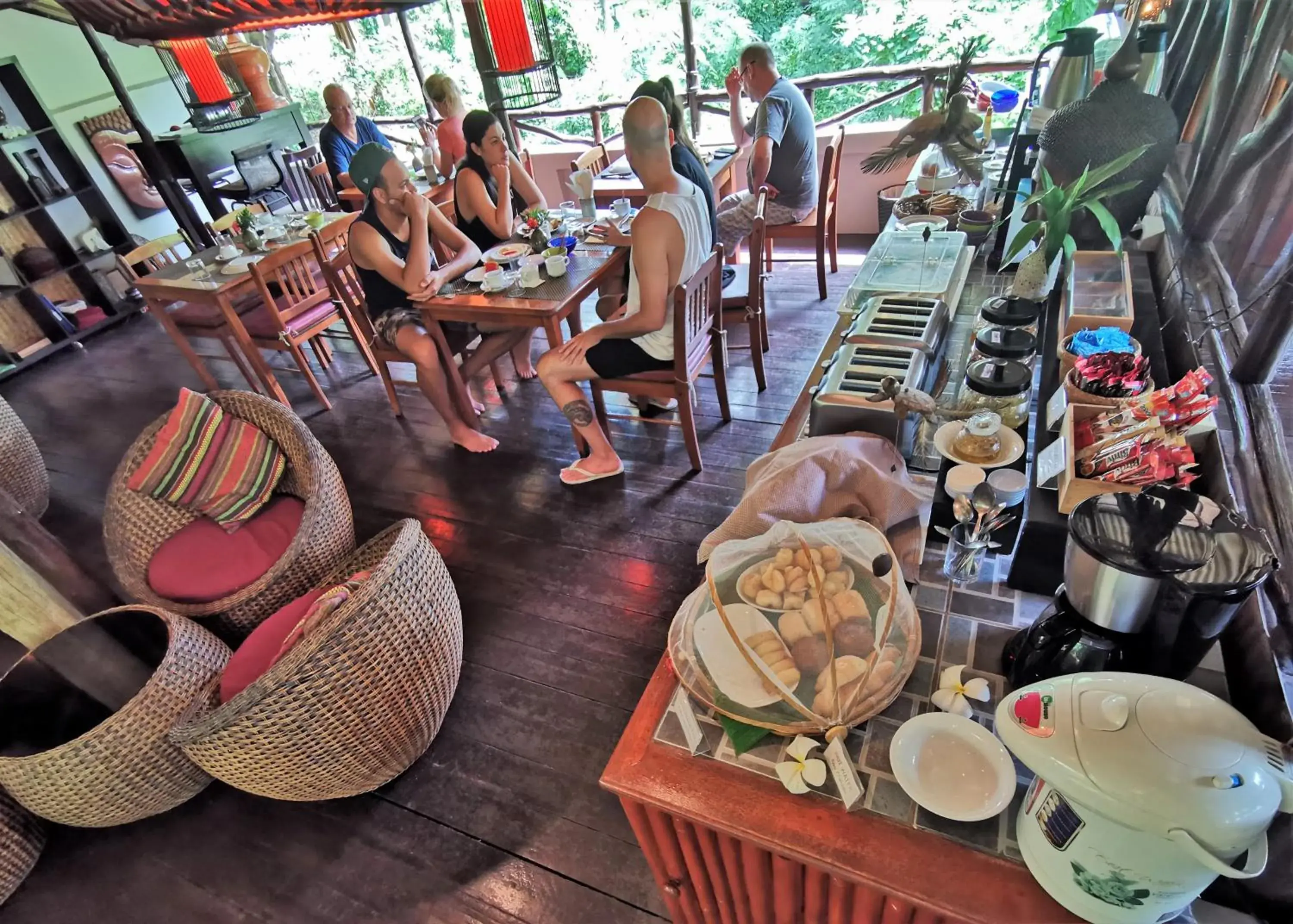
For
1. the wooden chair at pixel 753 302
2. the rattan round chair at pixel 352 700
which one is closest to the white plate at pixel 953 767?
the rattan round chair at pixel 352 700

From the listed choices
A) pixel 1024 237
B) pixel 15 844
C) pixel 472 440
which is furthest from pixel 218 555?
pixel 1024 237

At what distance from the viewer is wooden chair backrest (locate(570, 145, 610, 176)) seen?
11.8 feet

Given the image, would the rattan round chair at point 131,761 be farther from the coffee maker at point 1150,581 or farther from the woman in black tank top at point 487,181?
the woman in black tank top at point 487,181

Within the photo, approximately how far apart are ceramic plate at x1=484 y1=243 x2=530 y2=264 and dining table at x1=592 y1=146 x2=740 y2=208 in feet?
2.20

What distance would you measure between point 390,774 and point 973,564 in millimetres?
1575

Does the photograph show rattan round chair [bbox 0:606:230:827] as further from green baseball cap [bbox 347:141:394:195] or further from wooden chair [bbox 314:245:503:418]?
green baseball cap [bbox 347:141:394:195]

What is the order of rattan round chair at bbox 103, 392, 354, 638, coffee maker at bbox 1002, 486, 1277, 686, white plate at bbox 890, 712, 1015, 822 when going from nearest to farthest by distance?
coffee maker at bbox 1002, 486, 1277, 686 → white plate at bbox 890, 712, 1015, 822 → rattan round chair at bbox 103, 392, 354, 638

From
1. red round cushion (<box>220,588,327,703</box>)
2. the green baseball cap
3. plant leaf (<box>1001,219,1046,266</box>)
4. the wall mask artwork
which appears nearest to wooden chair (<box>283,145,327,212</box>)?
the wall mask artwork

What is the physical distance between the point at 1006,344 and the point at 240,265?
139 inches

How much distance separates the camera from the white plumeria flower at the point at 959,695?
897mm

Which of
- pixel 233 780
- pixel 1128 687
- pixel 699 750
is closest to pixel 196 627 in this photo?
pixel 233 780

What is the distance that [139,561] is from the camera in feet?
6.57

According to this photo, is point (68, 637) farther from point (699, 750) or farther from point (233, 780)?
point (699, 750)

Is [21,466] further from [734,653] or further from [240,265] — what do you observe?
[734,653]
